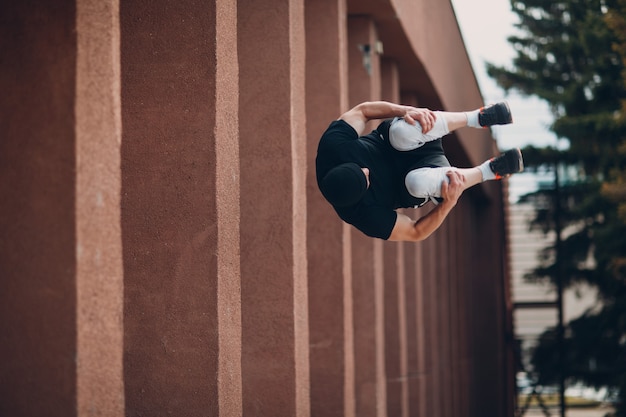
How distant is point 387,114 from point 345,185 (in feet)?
2.91

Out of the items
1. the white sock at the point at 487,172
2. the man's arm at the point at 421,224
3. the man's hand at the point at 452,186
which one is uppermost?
the white sock at the point at 487,172

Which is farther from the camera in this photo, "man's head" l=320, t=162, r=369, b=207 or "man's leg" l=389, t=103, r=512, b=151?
"man's leg" l=389, t=103, r=512, b=151

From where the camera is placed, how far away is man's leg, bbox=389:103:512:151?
664cm

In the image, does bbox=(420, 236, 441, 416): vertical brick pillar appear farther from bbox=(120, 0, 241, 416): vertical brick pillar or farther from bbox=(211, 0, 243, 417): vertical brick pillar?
bbox=(120, 0, 241, 416): vertical brick pillar

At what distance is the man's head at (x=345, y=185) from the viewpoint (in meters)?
6.11

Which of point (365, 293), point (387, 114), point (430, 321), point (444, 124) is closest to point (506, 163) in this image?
point (444, 124)

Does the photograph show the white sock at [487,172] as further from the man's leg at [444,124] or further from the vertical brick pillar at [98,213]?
the vertical brick pillar at [98,213]

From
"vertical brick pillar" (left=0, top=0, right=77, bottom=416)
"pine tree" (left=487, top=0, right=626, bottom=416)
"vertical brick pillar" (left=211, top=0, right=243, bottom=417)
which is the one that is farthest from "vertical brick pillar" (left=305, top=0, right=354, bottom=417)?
"pine tree" (left=487, top=0, right=626, bottom=416)

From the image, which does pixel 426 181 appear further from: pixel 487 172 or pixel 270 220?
pixel 270 220

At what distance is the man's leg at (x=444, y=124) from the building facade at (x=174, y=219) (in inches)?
39.4

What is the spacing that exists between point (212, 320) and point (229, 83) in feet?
4.67

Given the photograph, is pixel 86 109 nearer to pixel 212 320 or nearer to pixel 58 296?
pixel 58 296

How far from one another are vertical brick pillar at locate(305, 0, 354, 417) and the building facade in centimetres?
2

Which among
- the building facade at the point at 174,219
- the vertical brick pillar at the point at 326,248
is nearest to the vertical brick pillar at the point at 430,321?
the building facade at the point at 174,219
